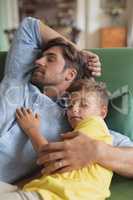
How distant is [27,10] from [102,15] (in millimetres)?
1330

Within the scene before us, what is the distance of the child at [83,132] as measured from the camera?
1.03 m

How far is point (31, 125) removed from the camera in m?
1.25

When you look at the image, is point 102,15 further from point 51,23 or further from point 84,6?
point 51,23

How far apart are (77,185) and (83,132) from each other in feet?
0.62

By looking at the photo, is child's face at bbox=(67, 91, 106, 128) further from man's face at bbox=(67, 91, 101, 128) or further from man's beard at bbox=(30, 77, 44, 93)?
man's beard at bbox=(30, 77, 44, 93)

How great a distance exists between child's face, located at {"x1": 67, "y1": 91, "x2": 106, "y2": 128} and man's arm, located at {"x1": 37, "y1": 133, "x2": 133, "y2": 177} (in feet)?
0.39

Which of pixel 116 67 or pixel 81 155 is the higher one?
pixel 116 67

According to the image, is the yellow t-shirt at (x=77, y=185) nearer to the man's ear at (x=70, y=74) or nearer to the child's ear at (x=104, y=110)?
the child's ear at (x=104, y=110)

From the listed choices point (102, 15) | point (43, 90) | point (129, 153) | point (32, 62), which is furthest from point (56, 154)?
point (102, 15)

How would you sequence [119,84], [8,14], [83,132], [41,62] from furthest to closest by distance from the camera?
[8,14] < [119,84] < [41,62] < [83,132]

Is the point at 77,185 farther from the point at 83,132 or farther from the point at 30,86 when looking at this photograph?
the point at 30,86

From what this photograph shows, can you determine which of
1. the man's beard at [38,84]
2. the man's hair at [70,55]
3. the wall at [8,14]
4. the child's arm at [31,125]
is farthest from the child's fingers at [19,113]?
the wall at [8,14]

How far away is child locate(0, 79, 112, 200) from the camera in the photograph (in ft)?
3.38

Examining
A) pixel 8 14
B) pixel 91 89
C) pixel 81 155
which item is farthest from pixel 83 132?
pixel 8 14
